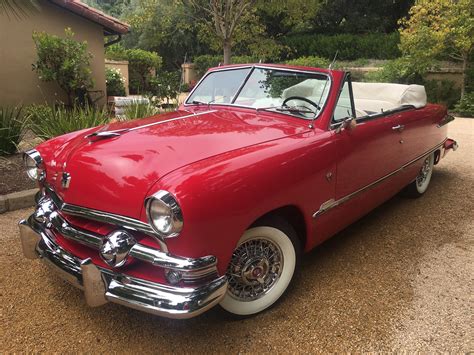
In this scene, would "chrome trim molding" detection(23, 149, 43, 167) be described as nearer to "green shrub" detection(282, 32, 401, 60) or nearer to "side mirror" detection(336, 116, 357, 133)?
"side mirror" detection(336, 116, 357, 133)

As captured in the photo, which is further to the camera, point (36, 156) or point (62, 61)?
point (62, 61)

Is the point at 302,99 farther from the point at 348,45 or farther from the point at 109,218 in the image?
the point at 348,45

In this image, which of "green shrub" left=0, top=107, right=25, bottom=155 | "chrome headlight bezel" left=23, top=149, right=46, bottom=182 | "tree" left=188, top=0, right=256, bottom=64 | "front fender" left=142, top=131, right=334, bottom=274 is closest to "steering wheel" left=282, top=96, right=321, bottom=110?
"front fender" left=142, top=131, right=334, bottom=274

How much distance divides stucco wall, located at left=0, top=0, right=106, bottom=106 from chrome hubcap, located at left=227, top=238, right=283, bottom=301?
800cm

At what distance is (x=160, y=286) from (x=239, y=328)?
68 cm

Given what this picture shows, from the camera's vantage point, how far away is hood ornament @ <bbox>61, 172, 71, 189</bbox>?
2484 millimetres

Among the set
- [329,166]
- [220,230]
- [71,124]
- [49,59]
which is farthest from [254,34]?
[220,230]

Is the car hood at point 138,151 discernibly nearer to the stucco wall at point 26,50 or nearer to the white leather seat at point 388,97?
the white leather seat at point 388,97

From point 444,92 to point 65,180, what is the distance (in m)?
14.2

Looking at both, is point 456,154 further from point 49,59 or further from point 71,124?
point 49,59

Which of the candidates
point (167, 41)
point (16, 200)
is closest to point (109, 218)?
point (16, 200)

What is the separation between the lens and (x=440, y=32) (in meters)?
12.1

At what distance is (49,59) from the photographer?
901cm

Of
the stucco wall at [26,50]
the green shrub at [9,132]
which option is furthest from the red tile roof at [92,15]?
the green shrub at [9,132]
